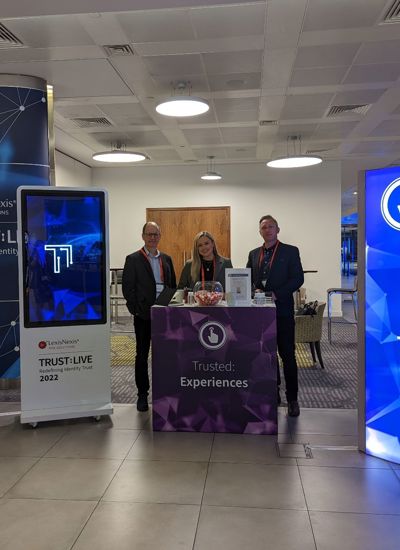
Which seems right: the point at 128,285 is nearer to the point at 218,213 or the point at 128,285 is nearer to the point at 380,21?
the point at 380,21

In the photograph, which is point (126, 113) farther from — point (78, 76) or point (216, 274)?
point (216, 274)

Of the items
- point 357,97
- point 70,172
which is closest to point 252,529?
point 357,97

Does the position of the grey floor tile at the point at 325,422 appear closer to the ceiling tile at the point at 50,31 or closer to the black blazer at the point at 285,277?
the black blazer at the point at 285,277

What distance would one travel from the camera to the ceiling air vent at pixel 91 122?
23.5 feet

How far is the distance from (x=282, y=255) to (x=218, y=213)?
7051 millimetres

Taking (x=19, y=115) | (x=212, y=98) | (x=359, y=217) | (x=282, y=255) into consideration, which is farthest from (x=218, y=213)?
(x=359, y=217)

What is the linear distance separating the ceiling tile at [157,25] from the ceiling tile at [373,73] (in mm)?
1952

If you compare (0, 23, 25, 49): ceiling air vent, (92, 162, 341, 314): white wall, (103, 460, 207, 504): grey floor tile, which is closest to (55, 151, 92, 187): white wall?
(92, 162, 341, 314): white wall

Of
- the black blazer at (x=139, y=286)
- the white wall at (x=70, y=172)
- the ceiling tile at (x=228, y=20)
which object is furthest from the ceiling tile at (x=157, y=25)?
the white wall at (x=70, y=172)

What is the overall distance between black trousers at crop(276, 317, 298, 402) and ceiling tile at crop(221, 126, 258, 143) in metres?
4.39

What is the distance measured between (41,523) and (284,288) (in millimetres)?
2532

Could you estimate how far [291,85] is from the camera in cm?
574

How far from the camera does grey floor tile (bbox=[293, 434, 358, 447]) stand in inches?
142

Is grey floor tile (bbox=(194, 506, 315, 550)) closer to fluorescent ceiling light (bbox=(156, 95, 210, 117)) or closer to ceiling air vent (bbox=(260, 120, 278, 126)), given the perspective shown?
fluorescent ceiling light (bbox=(156, 95, 210, 117))
